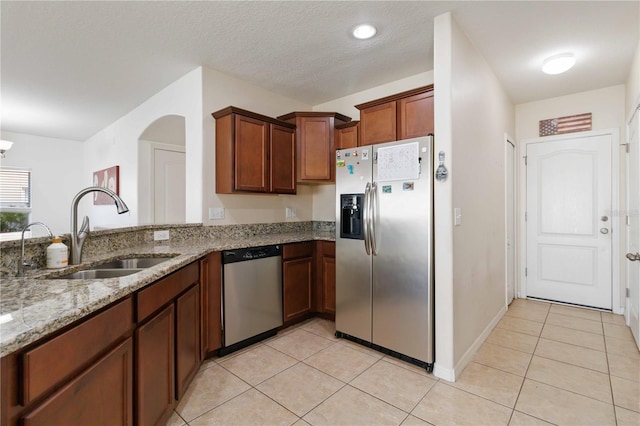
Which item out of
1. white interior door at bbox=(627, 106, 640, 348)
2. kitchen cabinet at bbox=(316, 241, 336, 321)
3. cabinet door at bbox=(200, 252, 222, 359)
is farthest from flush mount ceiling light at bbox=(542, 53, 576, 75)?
cabinet door at bbox=(200, 252, 222, 359)

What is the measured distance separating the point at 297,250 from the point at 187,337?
131cm

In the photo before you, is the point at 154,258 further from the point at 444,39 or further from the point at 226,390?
the point at 444,39

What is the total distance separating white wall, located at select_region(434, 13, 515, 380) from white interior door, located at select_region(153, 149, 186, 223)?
3.74 metres

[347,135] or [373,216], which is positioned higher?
[347,135]

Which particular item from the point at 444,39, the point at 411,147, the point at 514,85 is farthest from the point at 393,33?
the point at 514,85

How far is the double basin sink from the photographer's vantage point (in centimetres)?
179

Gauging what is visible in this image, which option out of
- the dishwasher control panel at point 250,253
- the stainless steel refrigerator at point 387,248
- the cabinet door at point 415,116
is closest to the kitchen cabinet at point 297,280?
the dishwasher control panel at point 250,253

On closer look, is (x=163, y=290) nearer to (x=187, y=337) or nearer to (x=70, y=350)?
(x=187, y=337)

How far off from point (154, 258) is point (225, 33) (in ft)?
5.84

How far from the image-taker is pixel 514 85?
344 centimetres

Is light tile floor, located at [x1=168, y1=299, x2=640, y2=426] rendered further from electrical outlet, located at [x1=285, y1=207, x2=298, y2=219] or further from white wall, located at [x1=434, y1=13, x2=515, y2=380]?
electrical outlet, located at [x1=285, y1=207, x2=298, y2=219]

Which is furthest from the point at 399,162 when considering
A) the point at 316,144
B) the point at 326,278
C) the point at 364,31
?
the point at 326,278

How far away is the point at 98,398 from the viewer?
3.72 ft

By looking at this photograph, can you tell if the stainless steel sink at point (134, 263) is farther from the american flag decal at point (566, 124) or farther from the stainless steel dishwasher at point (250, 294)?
the american flag decal at point (566, 124)
